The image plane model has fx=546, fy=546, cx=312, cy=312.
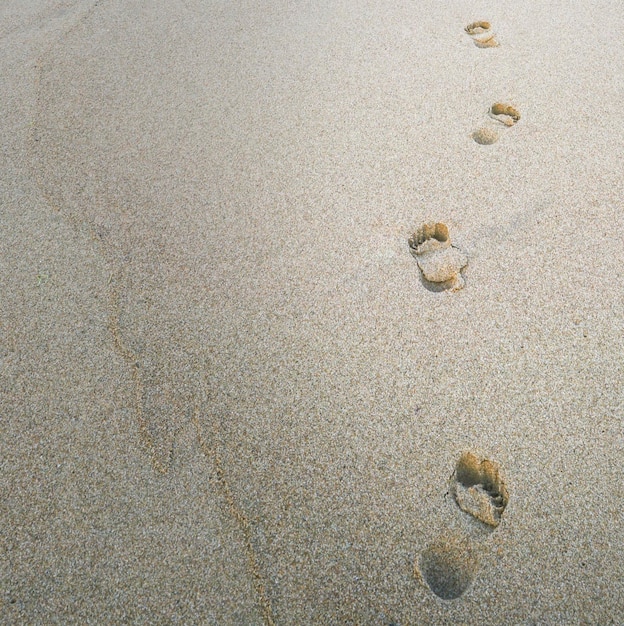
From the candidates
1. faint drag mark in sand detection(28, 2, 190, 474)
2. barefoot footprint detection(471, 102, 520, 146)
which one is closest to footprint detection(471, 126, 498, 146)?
barefoot footprint detection(471, 102, 520, 146)

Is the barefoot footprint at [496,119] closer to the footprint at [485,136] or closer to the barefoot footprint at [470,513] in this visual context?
the footprint at [485,136]

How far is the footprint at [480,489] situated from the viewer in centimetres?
89

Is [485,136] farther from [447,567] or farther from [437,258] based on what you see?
[447,567]

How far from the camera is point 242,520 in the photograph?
2.98ft

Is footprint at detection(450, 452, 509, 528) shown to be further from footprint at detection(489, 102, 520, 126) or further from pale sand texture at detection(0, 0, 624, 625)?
footprint at detection(489, 102, 520, 126)

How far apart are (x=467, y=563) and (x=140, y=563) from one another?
0.52 metres

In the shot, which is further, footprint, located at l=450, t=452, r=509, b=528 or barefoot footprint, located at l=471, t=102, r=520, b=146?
barefoot footprint, located at l=471, t=102, r=520, b=146

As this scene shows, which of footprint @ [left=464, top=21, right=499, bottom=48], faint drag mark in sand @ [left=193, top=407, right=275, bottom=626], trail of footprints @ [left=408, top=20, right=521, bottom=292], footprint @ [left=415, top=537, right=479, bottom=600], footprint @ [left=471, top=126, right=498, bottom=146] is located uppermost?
footprint @ [left=464, top=21, right=499, bottom=48]

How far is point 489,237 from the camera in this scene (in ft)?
4.07

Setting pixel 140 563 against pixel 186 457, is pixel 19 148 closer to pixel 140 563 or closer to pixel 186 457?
pixel 186 457

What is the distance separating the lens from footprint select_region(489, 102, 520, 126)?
148cm

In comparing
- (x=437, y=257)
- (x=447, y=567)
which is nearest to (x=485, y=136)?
(x=437, y=257)

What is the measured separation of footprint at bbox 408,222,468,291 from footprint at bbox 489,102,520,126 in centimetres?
45

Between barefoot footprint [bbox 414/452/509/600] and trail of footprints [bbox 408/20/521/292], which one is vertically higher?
trail of footprints [bbox 408/20/521/292]
